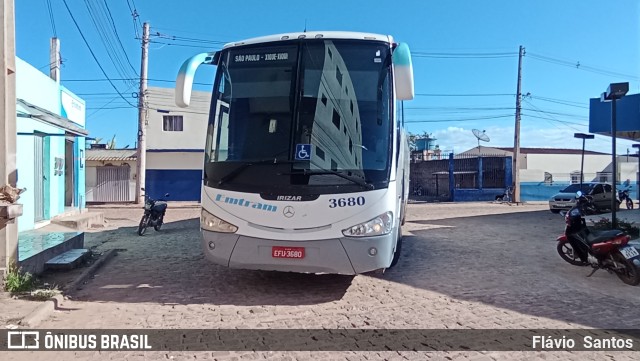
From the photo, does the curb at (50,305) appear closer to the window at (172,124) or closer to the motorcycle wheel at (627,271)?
the motorcycle wheel at (627,271)

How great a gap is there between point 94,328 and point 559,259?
25.7 feet

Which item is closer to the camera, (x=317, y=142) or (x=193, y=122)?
(x=317, y=142)

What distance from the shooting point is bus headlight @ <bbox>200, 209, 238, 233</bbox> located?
5291 mm

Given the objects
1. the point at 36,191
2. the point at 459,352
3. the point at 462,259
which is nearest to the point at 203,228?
the point at 459,352

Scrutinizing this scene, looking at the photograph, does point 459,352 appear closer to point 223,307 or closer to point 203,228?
point 223,307

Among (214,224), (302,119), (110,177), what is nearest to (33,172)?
(214,224)

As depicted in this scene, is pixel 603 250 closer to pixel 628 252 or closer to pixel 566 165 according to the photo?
pixel 628 252

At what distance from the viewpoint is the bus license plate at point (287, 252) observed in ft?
16.7

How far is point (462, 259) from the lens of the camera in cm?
847

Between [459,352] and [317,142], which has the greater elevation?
[317,142]

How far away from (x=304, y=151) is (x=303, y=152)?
0.05 feet

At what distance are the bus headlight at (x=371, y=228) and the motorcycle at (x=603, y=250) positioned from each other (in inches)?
147

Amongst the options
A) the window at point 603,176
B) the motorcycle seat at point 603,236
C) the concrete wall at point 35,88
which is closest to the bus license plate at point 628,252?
the motorcycle seat at point 603,236

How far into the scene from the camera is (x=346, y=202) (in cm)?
504
